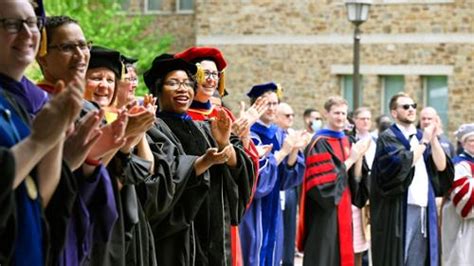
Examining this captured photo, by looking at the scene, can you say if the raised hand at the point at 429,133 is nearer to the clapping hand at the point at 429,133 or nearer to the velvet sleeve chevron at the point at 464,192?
the clapping hand at the point at 429,133

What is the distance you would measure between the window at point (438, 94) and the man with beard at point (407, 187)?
50.0 feet

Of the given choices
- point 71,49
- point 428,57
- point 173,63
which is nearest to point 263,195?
point 173,63

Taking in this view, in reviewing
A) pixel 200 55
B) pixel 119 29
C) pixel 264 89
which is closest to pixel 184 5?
pixel 119 29

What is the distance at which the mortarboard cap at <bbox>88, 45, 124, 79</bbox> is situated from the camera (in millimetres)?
6961

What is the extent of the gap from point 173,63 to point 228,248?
4.96ft

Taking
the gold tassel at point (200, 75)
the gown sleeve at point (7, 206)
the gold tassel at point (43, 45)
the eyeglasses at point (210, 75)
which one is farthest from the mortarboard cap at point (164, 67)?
the gown sleeve at point (7, 206)

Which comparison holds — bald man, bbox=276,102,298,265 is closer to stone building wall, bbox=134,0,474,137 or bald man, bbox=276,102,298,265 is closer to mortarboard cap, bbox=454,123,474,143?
mortarboard cap, bbox=454,123,474,143

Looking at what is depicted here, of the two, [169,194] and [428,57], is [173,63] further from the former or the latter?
[428,57]

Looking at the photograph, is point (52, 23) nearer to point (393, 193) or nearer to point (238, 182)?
point (238, 182)

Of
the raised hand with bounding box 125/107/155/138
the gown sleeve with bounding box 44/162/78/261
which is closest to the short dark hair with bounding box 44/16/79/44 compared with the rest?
the raised hand with bounding box 125/107/155/138

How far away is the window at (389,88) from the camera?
94.6ft

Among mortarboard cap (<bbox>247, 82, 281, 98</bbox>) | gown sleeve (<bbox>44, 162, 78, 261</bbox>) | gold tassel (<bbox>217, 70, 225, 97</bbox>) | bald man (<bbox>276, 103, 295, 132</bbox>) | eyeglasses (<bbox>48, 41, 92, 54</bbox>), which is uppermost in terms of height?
eyeglasses (<bbox>48, 41, 92, 54</bbox>)

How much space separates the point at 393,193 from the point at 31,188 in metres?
8.62

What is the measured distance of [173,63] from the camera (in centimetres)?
840
